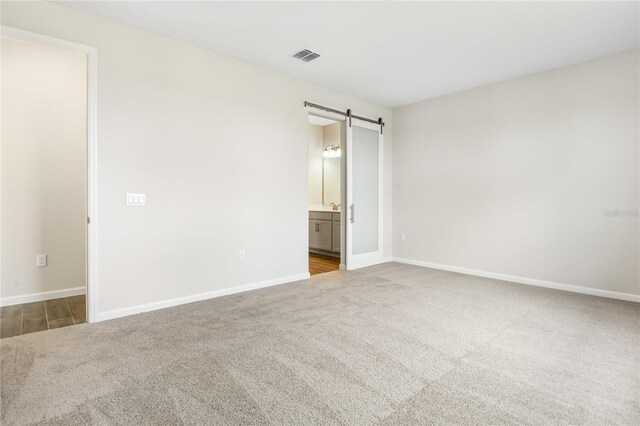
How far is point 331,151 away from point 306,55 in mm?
3754

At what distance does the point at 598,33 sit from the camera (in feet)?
10.7

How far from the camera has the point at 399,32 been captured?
3268 mm

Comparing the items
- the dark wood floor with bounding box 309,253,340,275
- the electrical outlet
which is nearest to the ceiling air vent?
the dark wood floor with bounding box 309,253,340,275

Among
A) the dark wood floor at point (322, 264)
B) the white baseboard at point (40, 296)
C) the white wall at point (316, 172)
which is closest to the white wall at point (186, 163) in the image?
the dark wood floor at point (322, 264)

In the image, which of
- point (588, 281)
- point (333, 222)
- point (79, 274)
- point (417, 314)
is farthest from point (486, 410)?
point (333, 222)

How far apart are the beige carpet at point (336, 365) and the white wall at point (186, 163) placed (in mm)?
551

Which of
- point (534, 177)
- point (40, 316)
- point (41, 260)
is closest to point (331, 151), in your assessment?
point (534, 177)

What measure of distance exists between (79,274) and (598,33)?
6.42 m

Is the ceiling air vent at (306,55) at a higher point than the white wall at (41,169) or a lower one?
higher

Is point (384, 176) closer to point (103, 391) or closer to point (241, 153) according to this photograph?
point (241, 153)

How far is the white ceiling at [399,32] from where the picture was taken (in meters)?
2.86

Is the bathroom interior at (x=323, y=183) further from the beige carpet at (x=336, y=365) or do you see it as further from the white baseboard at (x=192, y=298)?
the beige carpet at (x=336, y=365)

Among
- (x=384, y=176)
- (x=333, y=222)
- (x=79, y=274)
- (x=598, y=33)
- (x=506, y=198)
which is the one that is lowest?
(x=79, y=274)

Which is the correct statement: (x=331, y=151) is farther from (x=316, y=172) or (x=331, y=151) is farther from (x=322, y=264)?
(x=322, y=264)
